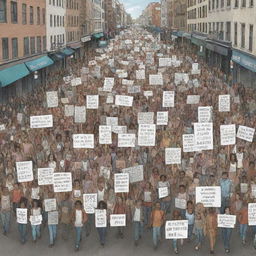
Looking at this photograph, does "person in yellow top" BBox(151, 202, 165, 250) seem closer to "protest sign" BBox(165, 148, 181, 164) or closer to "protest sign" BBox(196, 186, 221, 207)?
"protest sign" BBox(196, 186, 221, 207)

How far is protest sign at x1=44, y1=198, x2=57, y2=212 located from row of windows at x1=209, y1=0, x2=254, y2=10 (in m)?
28.1

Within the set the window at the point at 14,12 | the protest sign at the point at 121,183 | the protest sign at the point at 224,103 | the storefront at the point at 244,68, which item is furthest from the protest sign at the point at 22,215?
the window at the point at 14,12

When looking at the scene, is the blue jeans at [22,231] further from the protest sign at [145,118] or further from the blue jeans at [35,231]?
the protest sign at [145,118]

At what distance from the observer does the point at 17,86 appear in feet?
122

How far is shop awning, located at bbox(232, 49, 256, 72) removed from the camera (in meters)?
32.9

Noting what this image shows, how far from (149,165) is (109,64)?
84.0 feet

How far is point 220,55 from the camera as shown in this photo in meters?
51.5

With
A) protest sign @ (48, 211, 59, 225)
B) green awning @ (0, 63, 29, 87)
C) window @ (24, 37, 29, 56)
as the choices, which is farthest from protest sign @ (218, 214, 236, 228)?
window @ (24, 37, 29, 56)

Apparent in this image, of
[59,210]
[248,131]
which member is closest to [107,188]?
[59,210]

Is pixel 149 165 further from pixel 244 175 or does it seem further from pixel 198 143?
pixel 244 175

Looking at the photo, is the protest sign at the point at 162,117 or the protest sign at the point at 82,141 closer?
the protest sign at the point at 82,141

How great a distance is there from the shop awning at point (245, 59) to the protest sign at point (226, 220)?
21.4 metres

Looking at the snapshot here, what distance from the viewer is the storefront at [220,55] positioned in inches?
1737

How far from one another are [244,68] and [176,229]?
3035cm
